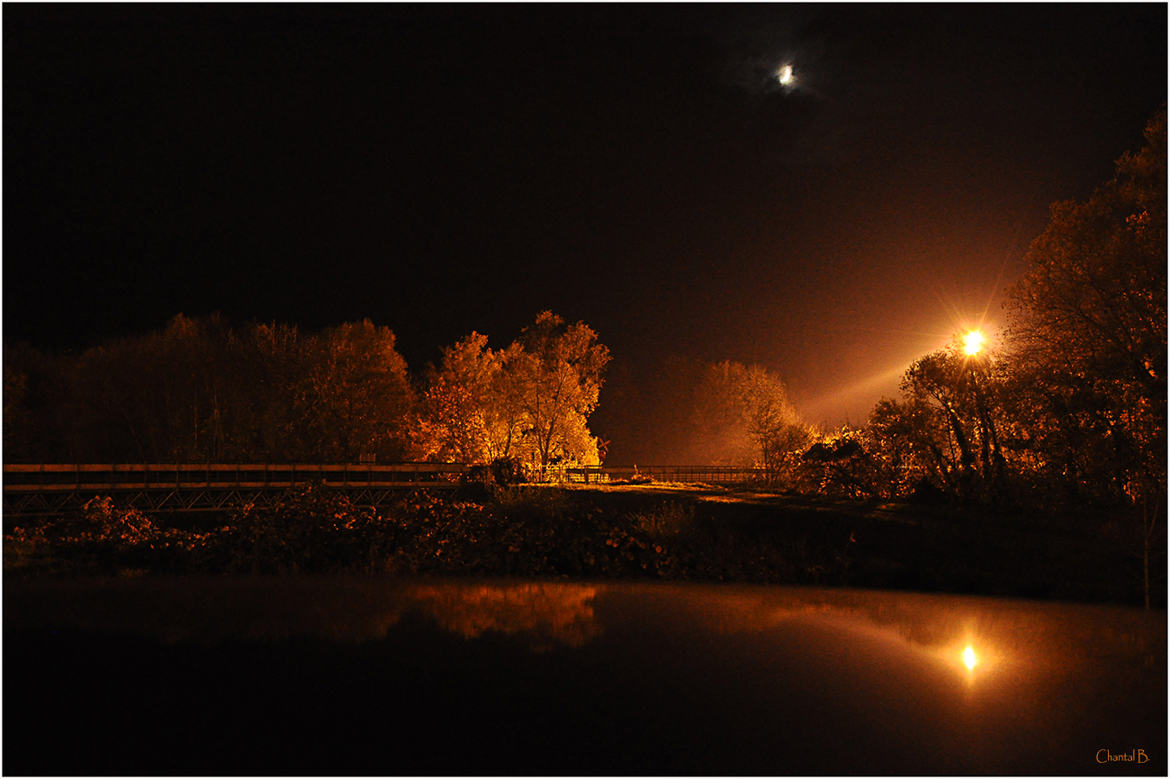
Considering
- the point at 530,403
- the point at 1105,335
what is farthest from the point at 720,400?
the point at 1105,335

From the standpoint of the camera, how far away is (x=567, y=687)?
314 inches

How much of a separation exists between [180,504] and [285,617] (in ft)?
83.6

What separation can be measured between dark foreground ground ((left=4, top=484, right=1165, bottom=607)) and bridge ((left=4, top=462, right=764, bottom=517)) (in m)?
12.1

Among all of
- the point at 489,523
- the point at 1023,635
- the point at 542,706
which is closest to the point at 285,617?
the point at 542,706

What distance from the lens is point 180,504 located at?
110 feet

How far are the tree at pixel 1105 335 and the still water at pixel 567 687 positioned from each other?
648 centimetres

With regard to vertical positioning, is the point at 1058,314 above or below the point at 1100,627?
above

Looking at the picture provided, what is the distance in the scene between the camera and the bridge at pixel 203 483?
29266 millimetres

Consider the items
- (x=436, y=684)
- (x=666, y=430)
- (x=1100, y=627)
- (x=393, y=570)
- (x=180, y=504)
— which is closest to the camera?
(x=436, y=684)

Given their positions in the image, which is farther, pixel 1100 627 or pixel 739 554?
pixel 739 554

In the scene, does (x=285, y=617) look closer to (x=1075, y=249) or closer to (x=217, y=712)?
(x=217, y=712)

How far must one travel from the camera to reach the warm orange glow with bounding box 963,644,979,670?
29.6 ft

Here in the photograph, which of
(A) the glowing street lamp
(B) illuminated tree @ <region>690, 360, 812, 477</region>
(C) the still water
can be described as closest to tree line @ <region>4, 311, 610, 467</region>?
Result: (A) the glowing street lamp

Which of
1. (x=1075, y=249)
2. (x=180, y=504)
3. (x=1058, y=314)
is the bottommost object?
(x=180, y=504)
